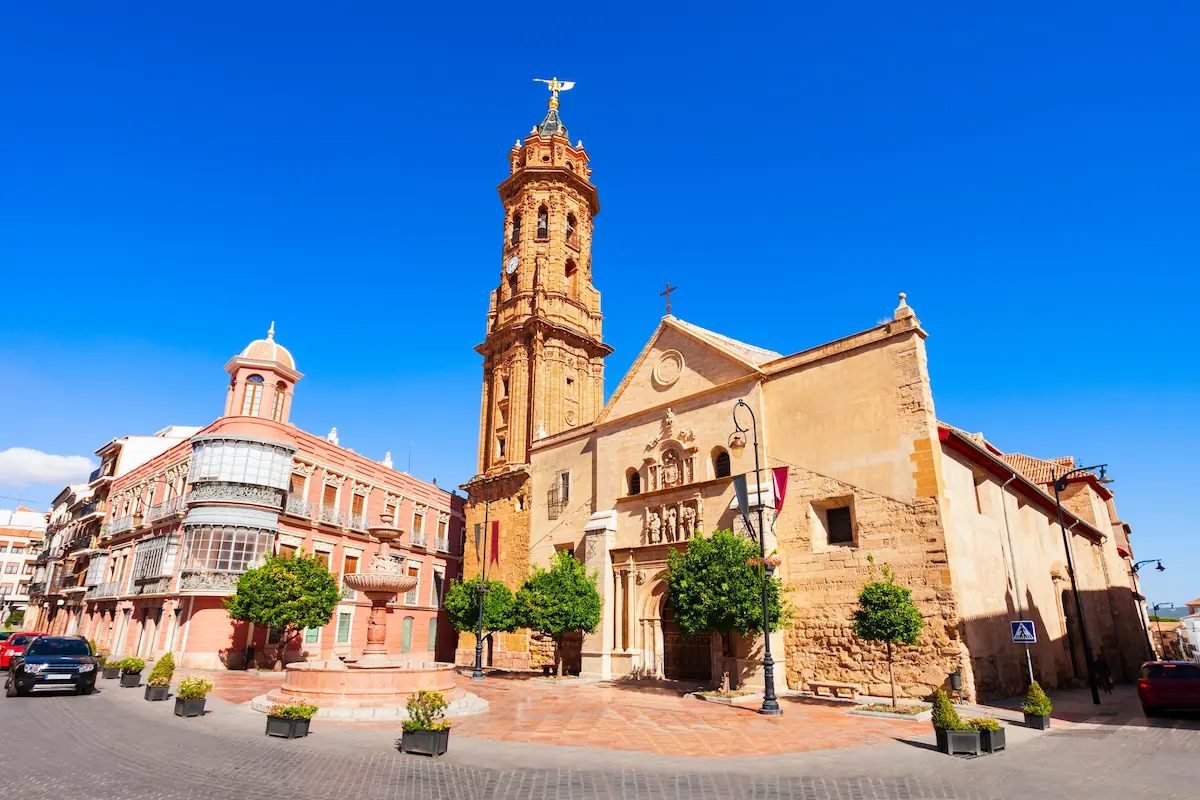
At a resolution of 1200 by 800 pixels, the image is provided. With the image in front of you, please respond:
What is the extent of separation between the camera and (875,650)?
64.5 ft

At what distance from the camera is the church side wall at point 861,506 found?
61.7 feet

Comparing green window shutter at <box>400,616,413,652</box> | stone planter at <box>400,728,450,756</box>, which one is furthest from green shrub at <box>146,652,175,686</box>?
green window shutter at <box>400,616,413,652</box>

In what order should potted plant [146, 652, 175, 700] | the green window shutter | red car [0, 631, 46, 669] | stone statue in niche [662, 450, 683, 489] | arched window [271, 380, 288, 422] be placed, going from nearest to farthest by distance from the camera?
potted plant [146, 652, 175, 700], red car [0, 631, 46, 669], stone statue in niche [662, 450, 683, 489], arched window [271, 380, 288, 422], the green window shutter

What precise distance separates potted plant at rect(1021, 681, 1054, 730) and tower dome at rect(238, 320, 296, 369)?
1360 inches

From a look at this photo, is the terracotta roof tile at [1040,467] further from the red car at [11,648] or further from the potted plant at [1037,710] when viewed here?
the red car at [11,648]

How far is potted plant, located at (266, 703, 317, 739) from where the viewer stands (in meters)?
11.8

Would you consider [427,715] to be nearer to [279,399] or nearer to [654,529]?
[654,529]

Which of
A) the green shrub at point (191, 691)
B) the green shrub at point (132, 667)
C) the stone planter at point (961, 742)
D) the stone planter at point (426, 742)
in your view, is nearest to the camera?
the stone planter at point (426, 742)

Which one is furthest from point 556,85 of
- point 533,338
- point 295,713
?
point 295,713

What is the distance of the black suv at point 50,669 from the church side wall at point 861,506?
2019 centimetres

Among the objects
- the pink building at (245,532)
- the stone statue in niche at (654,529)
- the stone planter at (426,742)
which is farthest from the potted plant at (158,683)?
the stone statue in niche at (654,529)

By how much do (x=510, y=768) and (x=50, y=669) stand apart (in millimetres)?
15337

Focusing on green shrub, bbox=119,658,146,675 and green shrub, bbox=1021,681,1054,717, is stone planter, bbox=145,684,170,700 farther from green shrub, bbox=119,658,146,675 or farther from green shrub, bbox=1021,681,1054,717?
green shrub, bbox=1021,681,1054,717

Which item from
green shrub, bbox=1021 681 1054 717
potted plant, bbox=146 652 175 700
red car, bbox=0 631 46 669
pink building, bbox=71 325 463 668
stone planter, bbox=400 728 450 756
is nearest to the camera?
stone planter, bbox=400 728 450 756
